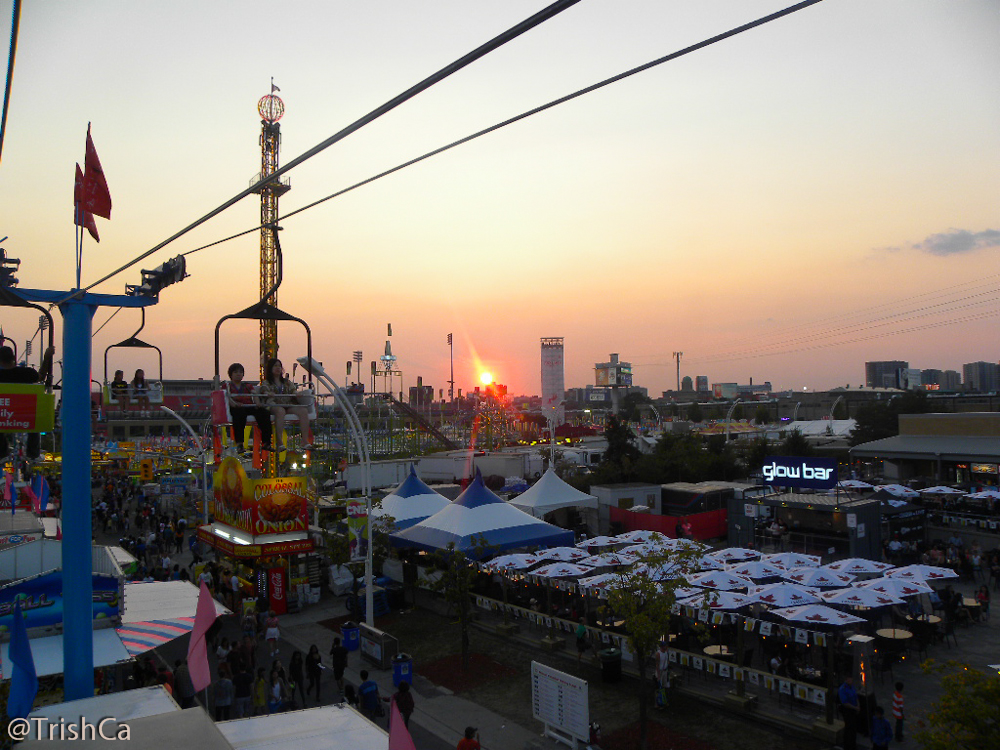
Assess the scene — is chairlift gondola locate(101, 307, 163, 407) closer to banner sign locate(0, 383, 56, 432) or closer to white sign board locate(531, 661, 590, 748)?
banner sign locate(0, 383, 56, 432)

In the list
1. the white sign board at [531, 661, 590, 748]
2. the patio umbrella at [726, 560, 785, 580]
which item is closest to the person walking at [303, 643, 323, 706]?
Answer: the white sign board at [531, 661, 590, 748]

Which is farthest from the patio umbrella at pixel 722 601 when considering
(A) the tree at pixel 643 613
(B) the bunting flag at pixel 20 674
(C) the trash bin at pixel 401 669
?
(B) the bunting flag at pixel 20 674

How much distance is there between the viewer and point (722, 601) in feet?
51.6

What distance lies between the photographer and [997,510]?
29.7 metres

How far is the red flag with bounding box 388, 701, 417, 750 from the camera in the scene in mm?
6848

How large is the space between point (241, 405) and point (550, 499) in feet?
74.3

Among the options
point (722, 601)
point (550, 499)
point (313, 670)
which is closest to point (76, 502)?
point (313, 670)

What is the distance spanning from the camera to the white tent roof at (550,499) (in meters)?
29.5

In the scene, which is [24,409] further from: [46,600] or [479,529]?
[479,529]

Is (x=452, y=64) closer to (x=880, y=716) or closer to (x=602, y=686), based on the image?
(x=880, y=716)

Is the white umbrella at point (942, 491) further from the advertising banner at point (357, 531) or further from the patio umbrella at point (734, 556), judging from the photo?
the advertising banner at point (357, 531)

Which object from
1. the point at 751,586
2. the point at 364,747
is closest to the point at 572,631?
the point at 751,586

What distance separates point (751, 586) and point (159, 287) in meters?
14.6

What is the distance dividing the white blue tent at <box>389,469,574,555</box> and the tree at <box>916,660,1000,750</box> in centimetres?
1465
